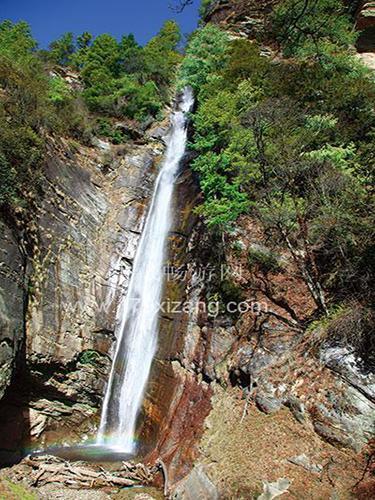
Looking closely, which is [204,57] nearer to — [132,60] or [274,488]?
[132,60]

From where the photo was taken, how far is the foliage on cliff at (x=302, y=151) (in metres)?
8.14

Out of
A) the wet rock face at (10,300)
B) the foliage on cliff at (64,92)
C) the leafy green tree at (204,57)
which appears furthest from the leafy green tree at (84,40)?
the wet rock face at (10,300)

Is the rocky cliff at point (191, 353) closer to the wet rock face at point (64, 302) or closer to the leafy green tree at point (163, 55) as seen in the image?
the wet rock face at point (64, 302)

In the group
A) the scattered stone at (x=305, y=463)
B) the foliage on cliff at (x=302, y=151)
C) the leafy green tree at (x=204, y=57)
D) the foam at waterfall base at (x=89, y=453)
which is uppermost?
the leafy green tree at (x=204, y=57)

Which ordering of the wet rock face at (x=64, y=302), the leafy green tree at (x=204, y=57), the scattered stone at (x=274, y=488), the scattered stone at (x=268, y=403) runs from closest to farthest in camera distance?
the scattered stone at (x=274, y=488)
the scattered stone at (x=268, y=403)
the wet rock face at (x=64, y=302)
the leafy green tree at (x=204, y=57)

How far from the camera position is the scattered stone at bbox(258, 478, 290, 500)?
5773mm

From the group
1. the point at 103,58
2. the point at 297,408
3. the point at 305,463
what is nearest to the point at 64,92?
the point at 103,58

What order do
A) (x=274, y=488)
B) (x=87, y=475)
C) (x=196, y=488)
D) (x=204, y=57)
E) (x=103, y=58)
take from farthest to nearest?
(x=103, y=58), (x=204, y=57), (x=87, y=475), (x=196, y=488), (x=274, y=488)

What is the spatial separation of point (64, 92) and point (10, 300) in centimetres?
1390

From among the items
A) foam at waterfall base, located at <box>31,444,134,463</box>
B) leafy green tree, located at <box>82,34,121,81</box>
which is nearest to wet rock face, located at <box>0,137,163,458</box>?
foam at waterfall base, located at <box>31,444,134,463</box>

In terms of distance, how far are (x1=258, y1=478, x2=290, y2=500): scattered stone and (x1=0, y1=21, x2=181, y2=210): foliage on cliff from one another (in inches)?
380

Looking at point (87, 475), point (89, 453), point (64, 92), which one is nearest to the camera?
point (87, 475)

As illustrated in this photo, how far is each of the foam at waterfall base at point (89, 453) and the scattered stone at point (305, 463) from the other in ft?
16.0

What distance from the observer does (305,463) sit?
612cm
